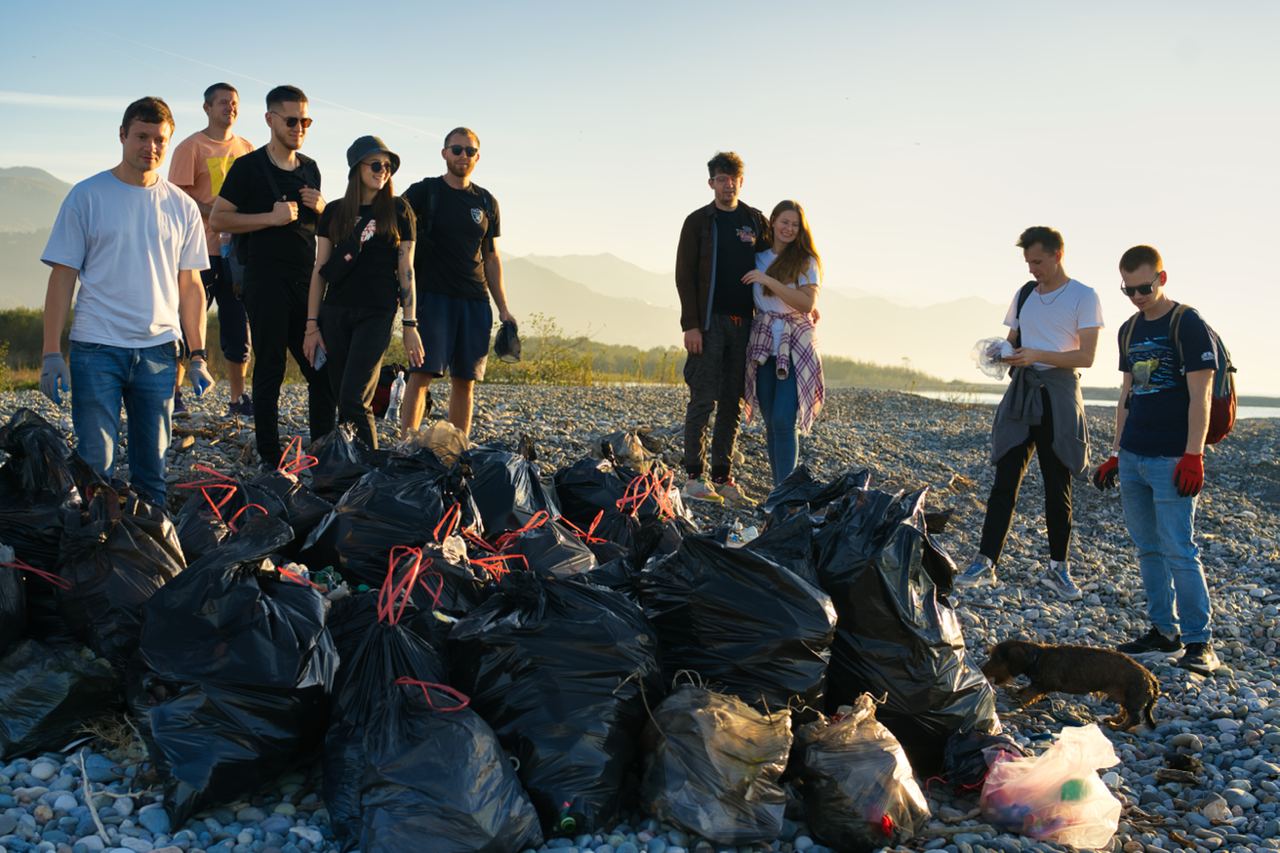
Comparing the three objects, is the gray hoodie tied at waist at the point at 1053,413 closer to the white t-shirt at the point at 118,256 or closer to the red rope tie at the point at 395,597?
the red rope tie at the point at 395,597

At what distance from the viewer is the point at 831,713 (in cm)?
306

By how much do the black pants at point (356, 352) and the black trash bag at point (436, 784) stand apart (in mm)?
2748

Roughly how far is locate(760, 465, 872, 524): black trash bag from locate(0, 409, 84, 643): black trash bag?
93.2 inches

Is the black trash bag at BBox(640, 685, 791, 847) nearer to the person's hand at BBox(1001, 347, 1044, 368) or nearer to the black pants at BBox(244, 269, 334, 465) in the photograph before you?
the person's hand at BBox(1001, 347, 1044, 368)

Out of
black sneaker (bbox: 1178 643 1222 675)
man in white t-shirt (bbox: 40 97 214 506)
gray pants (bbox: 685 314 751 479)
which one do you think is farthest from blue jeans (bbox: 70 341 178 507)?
black sneaker (bbox: 1178 643 1222 675)

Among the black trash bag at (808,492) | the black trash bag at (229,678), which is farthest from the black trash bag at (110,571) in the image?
the black trash bag at (808,492)

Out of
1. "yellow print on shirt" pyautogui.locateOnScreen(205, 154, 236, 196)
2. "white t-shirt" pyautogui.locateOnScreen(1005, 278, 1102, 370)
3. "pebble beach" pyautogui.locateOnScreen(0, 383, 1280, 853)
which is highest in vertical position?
"yellow print on shirt" pyautogui.locateOnScreen(205, 154, 236, 196)

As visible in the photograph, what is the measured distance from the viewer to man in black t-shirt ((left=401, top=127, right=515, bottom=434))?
213 inches

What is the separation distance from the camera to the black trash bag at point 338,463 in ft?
14.7

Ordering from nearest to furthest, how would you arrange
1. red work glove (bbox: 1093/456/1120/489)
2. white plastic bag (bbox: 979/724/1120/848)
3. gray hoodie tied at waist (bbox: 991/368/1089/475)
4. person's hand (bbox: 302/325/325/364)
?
white plastic bag (bbox: 979/724/1120/848) → red work glove (bbox: 1093/456/1120/489) → gray hoodie tied at waist (bbox: 991/368/1089/475) → person's hand (bbox: 302/325/325/364)

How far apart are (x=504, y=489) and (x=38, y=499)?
1.64 m

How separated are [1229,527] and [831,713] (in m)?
6.26

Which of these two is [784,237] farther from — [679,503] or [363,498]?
[363,498]

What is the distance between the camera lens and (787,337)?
563 centimetres
